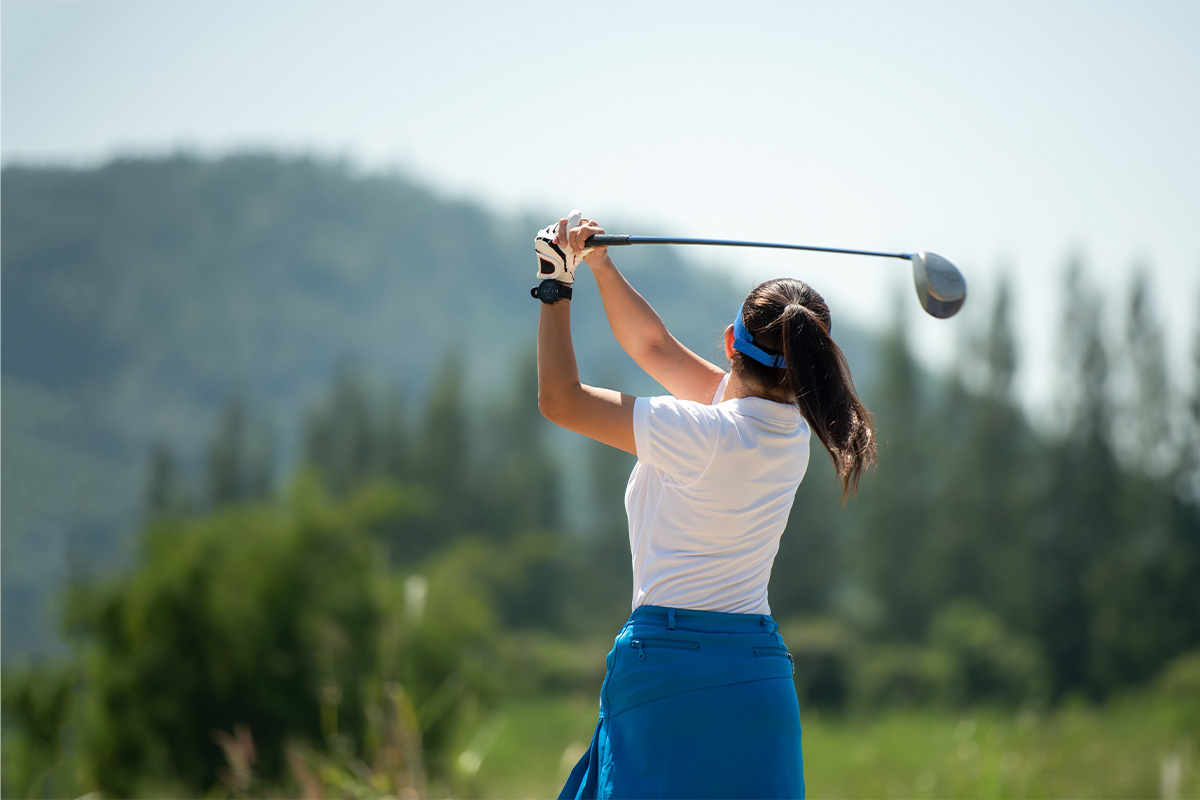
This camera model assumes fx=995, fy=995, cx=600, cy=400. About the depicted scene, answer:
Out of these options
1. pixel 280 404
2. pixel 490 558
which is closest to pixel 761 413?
pixel 490 558

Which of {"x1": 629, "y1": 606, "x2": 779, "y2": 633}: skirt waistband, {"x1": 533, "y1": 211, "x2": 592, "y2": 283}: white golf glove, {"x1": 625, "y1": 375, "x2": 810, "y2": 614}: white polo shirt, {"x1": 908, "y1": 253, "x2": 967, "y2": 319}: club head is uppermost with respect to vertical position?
{"x1": 533, "y1": 211, "x2": 592, "y2": 283}: white golf glove

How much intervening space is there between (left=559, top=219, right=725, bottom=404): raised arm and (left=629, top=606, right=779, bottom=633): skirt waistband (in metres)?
0.68

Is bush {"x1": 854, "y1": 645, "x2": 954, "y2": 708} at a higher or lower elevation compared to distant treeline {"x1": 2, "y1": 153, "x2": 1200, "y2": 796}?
lower

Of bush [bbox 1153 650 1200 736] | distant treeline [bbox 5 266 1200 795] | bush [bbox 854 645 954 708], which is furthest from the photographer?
bush [bbox 854 645 954 708]

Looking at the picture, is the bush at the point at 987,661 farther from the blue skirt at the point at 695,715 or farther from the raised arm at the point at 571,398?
the raised arm at the point at 571,398

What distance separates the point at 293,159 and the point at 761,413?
114m

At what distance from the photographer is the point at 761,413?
6.44 ft

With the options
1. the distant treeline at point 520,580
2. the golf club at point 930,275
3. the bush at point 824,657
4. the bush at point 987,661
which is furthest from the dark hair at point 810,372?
the bush at point 824,657

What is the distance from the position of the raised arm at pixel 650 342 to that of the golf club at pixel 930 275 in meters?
0.14

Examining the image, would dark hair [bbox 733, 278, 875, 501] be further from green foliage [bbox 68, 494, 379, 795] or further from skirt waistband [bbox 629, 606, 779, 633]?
green foliage [bbox 68, 494, 379, 795]

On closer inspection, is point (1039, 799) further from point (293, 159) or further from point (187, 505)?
point (293, 159)

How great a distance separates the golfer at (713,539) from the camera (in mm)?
1864

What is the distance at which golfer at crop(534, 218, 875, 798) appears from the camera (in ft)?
6.12

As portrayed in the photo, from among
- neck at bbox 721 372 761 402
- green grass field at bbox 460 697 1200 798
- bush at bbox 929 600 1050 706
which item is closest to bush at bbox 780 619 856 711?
green grass field at bbox 460 697 1200 798
